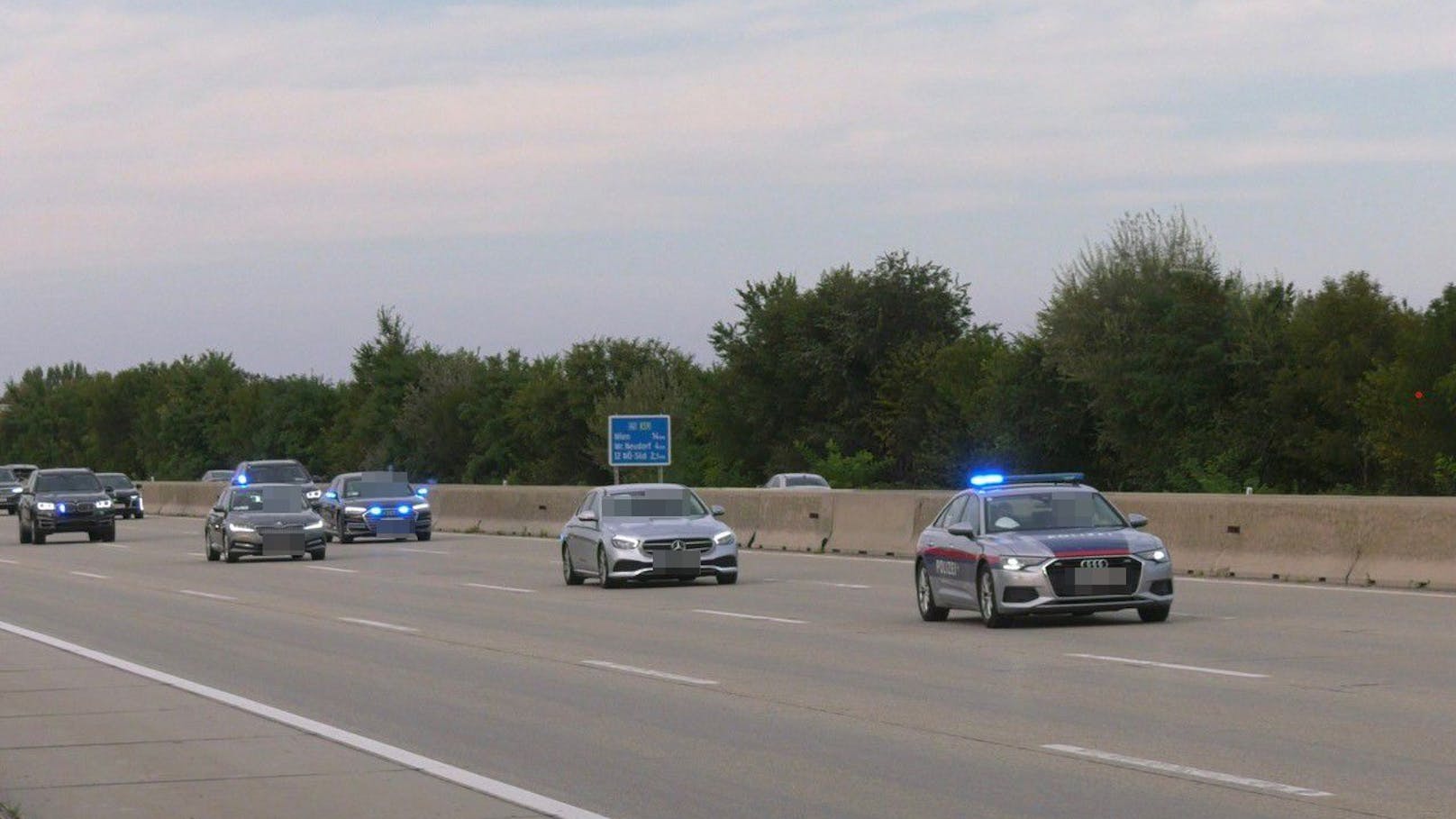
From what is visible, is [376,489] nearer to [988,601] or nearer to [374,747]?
[988,601]

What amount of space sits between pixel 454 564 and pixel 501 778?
2503 centimetres

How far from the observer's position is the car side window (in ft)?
68.4

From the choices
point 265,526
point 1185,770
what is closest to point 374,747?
point 1185,770

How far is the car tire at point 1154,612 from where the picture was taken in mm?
19766

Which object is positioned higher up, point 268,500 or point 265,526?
point 268,500

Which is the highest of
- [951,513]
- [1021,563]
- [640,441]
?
[640,441]

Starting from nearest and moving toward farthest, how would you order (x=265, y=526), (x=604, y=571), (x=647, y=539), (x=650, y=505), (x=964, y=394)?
(x=647, y=539) < (x=604, y=571) < (x=650, y=505) < (x=265, y=526) < (x=964, y=394)

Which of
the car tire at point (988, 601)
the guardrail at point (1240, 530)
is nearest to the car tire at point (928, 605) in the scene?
the car tire at point (988, 601)

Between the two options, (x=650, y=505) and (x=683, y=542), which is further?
(x=650, y=505)

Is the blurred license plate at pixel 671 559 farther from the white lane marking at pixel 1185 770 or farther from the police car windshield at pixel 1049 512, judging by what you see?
the white lane marking at pixel 1185 770

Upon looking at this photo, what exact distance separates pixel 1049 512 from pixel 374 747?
31.2 ft

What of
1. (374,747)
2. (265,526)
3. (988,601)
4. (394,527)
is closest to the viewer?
(374,747)

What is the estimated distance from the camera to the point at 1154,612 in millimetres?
19938

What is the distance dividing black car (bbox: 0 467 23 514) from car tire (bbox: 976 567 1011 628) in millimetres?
64814
